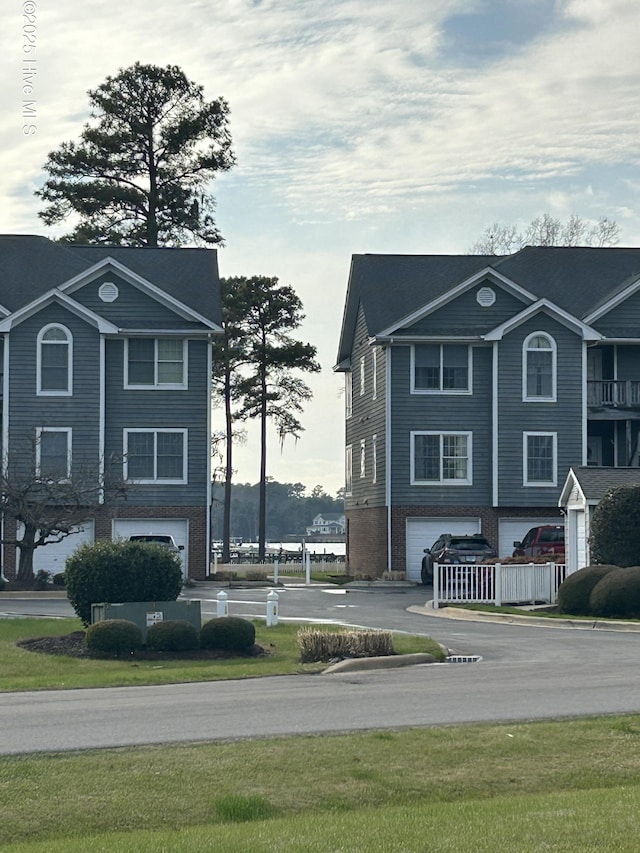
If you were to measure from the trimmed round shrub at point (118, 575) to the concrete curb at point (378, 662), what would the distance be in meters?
6.15

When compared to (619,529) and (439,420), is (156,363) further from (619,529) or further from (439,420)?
(619,529)

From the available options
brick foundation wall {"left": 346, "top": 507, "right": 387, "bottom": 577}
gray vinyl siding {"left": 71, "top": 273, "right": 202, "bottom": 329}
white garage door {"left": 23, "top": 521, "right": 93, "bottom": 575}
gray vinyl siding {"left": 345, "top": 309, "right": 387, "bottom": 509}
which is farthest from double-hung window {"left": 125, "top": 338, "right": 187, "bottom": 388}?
brick foundation wall {"left": 346, "top": 507, "right": 387, "bottom": 577}

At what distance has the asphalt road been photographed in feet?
48.9

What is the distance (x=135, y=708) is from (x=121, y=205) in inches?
2117

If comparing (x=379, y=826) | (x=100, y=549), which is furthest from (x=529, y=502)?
(x=379, y=826)

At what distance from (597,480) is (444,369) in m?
15.3

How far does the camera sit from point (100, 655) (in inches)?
976

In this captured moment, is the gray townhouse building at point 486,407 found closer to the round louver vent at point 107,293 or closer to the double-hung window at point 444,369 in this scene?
the double-hung window at point 444,369

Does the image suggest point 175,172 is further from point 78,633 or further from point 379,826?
point 379,826

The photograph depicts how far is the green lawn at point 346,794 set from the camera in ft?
32.8

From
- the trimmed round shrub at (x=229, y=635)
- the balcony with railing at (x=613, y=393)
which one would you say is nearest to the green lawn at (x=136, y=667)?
the trimmed round shrub at (x=229, y=635)

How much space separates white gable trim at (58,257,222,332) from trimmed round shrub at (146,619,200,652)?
974 inches

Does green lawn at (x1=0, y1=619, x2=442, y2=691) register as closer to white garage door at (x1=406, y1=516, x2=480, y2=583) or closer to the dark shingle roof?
the dark shingle roof

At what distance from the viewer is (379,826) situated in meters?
10.5
